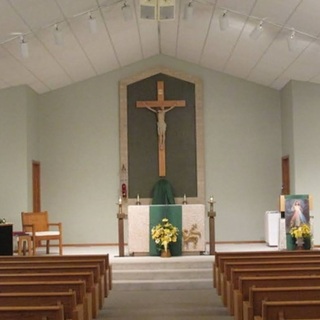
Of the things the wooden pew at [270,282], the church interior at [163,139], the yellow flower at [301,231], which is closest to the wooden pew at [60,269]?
the wooden pew at [270,282]

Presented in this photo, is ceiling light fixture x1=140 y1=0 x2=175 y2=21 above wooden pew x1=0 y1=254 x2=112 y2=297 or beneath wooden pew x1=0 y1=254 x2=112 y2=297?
above

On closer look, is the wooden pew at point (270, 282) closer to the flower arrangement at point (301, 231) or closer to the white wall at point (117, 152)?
the flower arrangement at point (301, 231)

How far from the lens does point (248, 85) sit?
11.9m

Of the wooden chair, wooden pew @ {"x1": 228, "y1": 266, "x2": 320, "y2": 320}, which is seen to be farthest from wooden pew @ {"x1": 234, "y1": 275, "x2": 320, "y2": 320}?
the wooden chair

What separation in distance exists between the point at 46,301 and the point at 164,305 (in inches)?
118

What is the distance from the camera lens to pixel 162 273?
8.46 m

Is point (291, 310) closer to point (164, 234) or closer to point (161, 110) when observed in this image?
point (164, 234)

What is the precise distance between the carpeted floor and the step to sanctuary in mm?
291

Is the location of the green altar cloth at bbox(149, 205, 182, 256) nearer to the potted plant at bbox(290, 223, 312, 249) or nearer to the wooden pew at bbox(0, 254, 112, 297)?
the potted plant at bbox(290, 223, 312, 249)

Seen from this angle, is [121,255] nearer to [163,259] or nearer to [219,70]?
[163,259]

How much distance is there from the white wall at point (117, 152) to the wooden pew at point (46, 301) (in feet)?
25.9

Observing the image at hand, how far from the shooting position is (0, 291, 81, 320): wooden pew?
3787 mm

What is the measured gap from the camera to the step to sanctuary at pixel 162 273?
26.7ft

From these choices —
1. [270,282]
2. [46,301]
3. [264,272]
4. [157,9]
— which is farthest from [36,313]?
[157,9]
